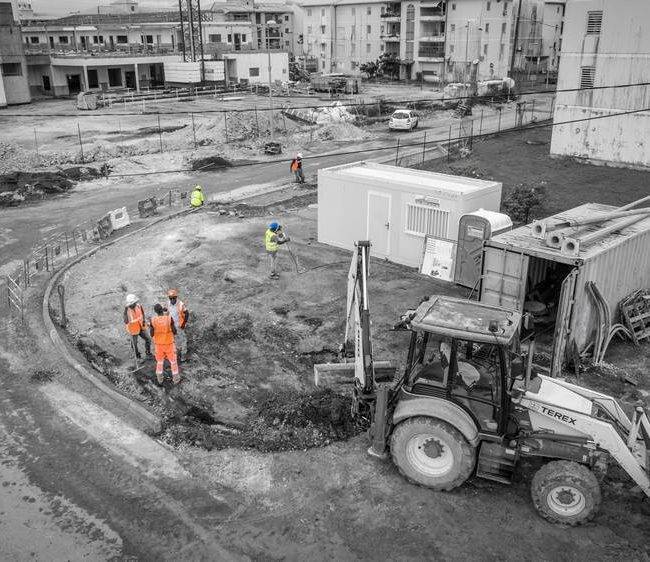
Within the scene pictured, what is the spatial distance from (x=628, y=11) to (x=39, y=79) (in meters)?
56.3

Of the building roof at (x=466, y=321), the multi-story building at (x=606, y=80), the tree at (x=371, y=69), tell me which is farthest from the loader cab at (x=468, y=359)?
the tree at (x=371, y=69)

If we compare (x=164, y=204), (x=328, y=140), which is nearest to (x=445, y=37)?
(x=328, y=140)

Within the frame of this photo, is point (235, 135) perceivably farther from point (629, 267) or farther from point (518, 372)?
point (518, 372)

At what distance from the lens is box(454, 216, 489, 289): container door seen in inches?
643

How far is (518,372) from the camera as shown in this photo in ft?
29.0

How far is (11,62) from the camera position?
5588 centimetres

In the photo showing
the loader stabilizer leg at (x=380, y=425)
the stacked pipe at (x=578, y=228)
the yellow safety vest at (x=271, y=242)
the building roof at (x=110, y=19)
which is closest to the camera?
the loader stabilizer leg at (x=380, y=425)

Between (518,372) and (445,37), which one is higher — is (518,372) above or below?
below

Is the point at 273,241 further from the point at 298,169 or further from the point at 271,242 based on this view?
the point at 298,169

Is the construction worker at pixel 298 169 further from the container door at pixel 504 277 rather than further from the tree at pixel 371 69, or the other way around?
the tree at pixel 371 69

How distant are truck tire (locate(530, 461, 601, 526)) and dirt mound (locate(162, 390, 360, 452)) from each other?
3137 mm

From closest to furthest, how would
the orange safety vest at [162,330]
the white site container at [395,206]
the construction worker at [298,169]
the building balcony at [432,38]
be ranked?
the orange safety vest at [162,330], the white site container at [395,206], the construction worker at [298,169], the building balcony at [432,38]

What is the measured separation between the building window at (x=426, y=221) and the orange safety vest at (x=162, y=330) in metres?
Result: 8.84

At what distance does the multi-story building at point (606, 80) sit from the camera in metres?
29.7
